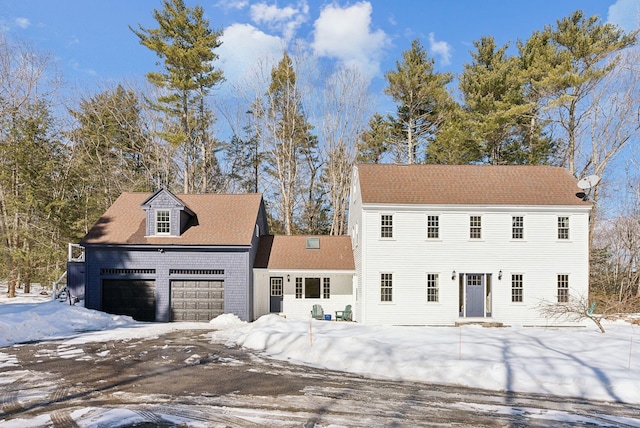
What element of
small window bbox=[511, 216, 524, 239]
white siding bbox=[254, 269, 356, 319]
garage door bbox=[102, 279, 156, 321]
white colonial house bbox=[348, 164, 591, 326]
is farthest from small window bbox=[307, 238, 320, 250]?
small window bbox=[511, 216, 524, 239]

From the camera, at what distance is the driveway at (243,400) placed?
6.36 m

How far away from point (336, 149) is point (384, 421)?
89.7 ft

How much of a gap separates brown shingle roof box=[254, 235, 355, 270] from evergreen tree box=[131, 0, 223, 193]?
10.5m

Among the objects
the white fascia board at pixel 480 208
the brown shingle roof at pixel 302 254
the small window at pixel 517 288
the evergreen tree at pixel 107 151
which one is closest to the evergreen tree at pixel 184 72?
the evergreen tree at pixel 107 151

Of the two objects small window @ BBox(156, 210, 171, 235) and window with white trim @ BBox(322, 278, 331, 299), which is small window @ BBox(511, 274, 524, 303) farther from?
small window @ BBox(156, 210, 171, 235)

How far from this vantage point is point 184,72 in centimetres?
2741

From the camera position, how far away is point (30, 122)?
26.0 metres

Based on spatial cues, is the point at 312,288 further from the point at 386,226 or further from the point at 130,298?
the point at 130,298

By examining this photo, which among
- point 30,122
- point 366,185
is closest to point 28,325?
point 366,185

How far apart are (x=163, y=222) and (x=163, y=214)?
401 mm

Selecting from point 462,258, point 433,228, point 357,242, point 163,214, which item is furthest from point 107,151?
point 462,258

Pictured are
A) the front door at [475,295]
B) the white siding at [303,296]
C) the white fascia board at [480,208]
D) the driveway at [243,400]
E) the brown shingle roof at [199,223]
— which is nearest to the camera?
the driveway at [243,400]

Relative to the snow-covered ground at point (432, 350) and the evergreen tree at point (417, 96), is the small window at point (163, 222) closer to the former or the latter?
the snow-covered ground at point (432, 350)

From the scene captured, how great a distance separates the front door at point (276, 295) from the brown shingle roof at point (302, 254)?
1216 mm
